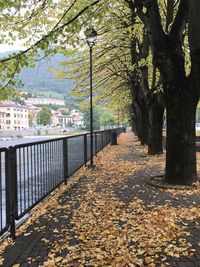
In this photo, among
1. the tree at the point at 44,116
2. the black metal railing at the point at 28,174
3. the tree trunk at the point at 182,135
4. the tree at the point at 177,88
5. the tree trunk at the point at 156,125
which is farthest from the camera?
the tree at the point at 44,116

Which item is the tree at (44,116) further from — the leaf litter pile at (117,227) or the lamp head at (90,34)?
the leaf litter pile at (117,227)

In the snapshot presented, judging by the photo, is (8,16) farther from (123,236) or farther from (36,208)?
(123,236)


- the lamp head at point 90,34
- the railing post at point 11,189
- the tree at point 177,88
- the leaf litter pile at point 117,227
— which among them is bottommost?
the leaf litter pile at point 117,227

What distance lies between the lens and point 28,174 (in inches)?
244

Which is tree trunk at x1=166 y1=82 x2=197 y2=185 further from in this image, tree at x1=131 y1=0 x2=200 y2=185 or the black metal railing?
the black metal railing

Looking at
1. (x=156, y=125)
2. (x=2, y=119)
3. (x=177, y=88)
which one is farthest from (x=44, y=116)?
(x=177, y=88)

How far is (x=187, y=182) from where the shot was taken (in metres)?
8.35

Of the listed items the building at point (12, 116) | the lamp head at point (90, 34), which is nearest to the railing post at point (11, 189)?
the lamp head at point (90, 34)

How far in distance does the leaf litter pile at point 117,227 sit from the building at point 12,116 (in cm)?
14036

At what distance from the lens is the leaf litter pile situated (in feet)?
13.7

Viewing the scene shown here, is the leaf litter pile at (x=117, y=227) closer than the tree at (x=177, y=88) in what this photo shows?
Yes

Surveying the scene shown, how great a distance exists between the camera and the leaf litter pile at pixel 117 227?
13.7ft

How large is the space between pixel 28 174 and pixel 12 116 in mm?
148393

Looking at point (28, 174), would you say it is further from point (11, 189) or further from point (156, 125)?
point (156, 125)
